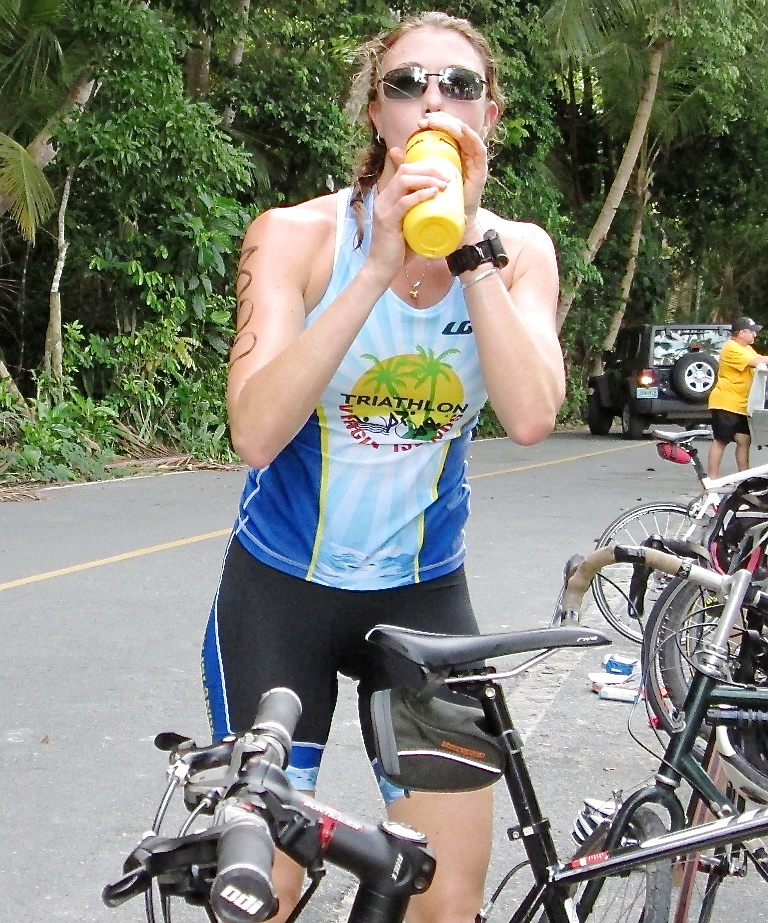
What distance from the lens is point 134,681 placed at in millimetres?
6020

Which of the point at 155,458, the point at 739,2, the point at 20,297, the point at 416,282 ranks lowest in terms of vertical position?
the point at 155,458

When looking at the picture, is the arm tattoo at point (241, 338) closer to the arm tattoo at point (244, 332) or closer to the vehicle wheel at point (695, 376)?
the arm tattoo at point (244, 332)

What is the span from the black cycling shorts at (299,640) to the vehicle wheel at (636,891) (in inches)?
15.6

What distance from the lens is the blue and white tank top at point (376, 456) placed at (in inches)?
88.1

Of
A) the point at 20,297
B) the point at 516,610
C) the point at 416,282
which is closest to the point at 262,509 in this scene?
the point at 416,282

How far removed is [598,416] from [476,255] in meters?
23.9

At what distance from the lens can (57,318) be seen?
53.0ft

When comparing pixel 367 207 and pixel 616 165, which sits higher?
pixel 616 165

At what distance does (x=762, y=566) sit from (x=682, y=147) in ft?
94.1

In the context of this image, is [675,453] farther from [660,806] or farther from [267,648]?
[267,648]

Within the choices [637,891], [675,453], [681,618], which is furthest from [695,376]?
[637,891]

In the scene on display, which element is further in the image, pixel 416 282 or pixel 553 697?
pixel 553 697

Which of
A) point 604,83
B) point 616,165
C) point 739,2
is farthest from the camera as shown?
point 616,165

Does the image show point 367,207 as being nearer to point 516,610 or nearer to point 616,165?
point 516,610
